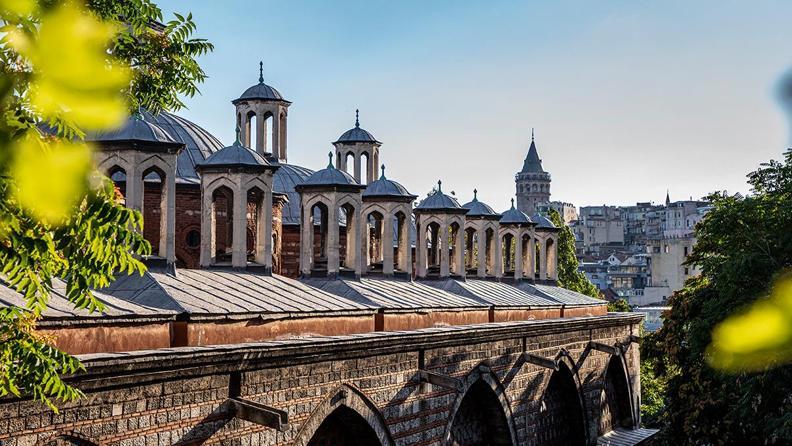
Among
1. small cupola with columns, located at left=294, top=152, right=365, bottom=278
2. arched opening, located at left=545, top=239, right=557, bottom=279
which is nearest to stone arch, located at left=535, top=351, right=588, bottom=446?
small cupola with columns, located at left=294, top=152, right=365, bottom=278

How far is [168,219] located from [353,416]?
3.43m

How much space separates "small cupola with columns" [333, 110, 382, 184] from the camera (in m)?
28.3

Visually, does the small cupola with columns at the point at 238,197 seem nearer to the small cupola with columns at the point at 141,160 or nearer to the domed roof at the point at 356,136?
the small cupola with columns at the point at 141,160

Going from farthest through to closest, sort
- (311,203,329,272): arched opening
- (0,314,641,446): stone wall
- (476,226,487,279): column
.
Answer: (476,226,487,279): column
(311,203,329,272): arched opening
(0,314,641,446): stone wall

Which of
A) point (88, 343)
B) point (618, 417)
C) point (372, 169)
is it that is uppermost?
point (372, 169)

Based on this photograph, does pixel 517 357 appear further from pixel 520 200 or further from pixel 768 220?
pixel 520 200

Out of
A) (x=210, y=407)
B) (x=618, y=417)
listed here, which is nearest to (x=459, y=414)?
(x=210, y=407)

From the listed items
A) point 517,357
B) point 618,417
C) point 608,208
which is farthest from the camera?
point 608,208

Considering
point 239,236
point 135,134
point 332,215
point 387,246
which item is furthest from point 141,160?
point 387,246

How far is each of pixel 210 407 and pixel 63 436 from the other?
1.96 metres

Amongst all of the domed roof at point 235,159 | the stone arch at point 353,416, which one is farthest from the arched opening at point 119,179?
the stone arch at point 353,416

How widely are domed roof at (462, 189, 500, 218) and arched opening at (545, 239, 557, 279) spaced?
4476 mm

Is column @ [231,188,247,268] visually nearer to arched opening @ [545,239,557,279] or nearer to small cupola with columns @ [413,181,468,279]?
small cupola with columns @ [413,181,468,279]

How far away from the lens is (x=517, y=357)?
1795 cm
